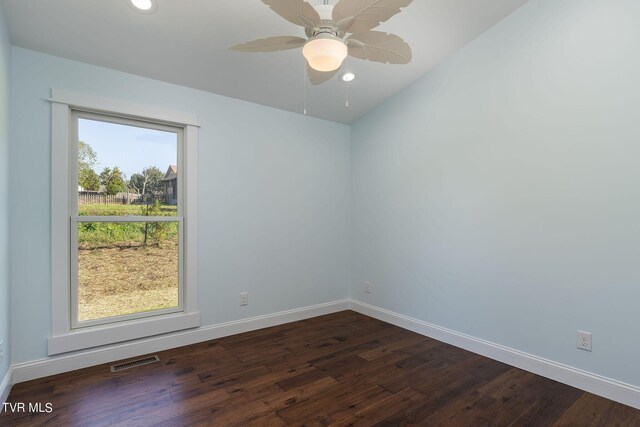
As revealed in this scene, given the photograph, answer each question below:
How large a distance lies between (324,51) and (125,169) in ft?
7.44

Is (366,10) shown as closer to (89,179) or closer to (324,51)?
(324,51)

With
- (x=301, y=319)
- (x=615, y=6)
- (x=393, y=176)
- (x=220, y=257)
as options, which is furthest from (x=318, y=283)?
(x=615, y=6)

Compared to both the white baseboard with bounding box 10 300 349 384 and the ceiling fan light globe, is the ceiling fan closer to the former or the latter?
the ceiling fan light globe

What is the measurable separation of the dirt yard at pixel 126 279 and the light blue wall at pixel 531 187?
7.84 feet

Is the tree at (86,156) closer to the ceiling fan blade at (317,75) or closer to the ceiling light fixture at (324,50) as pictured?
the ceiling fan blade at (317,75)

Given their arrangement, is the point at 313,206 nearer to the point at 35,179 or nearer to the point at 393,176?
the point at 393,176

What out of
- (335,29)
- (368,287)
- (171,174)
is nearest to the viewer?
(335,29)

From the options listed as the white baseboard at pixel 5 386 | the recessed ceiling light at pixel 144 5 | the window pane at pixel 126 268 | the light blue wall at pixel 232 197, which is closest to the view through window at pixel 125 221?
the window pane at pixel 126 268

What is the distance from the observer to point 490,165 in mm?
2846

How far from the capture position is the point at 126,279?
2865mm

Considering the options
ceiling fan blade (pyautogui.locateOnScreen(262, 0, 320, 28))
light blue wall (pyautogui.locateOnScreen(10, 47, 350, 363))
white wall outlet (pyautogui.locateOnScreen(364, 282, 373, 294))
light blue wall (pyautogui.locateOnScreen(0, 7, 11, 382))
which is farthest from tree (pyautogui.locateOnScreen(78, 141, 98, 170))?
white wall outlet (pyautogui.locateOnScreen(364, 282, 373, 294))

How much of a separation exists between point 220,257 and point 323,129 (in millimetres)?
2010

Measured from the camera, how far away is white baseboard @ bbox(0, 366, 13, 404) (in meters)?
2.04

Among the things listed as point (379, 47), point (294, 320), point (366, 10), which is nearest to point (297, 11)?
point (366, 10)
